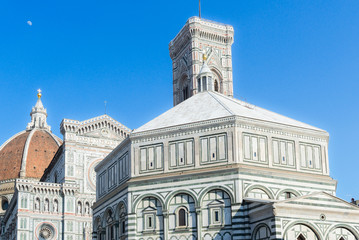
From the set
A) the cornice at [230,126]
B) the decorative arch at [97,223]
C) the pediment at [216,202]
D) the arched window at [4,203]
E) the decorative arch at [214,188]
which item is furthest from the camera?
the arched window at [4,203]

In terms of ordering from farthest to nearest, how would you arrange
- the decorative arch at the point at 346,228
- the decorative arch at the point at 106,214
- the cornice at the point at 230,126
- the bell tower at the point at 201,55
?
the bell tower at the point at 201,55, the decorative arch at the point at 106,214, the cornice at the point at 230,126, the decorative arch at the point at 346,228

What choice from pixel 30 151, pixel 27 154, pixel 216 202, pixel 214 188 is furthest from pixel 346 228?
pixel 30 151

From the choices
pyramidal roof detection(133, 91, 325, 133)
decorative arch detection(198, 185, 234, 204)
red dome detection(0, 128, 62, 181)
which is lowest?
decorative arch detection(198, 185, 234, 204)

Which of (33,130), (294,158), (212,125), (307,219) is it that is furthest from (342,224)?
Result: (33,130)

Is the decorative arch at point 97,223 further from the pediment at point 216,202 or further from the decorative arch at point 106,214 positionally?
the pediment at point 216,202

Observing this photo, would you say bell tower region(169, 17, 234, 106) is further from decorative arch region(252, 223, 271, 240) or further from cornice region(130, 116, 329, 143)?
decorative arch region(252, 223, 271, 240)

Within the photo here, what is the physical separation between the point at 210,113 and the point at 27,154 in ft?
240

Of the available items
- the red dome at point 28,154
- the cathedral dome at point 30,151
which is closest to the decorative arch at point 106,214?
the cathedral dome at point 30,151

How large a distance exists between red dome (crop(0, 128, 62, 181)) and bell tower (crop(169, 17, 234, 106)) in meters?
39.1

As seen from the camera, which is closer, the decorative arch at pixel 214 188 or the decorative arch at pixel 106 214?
the decorative arch at pixel 214 188

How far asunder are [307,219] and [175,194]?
299 inches

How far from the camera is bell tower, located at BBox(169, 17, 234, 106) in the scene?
68.4 meters

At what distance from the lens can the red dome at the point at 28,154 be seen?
325 ft

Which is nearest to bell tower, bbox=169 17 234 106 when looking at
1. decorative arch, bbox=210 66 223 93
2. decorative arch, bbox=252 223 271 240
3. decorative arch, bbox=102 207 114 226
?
decorative arch, bbox=210 66 223 93
